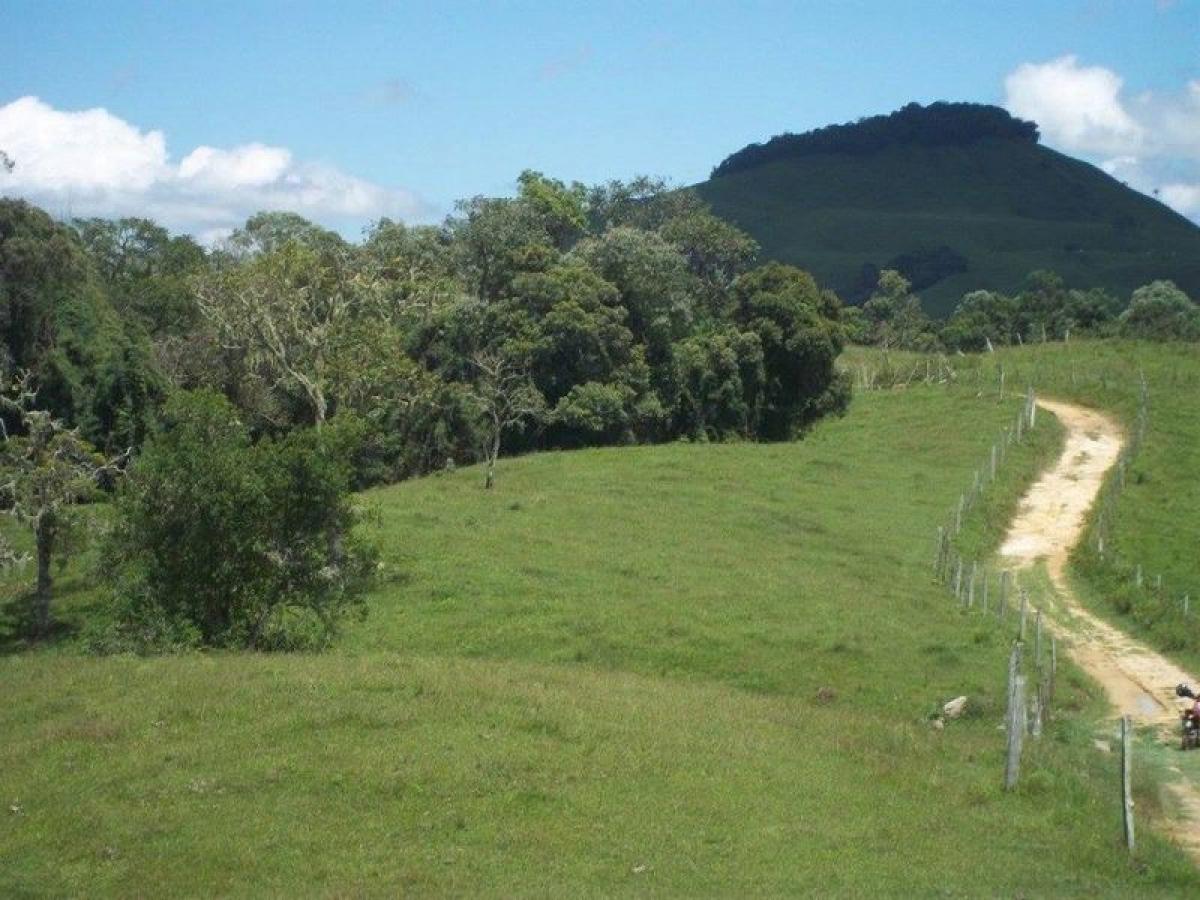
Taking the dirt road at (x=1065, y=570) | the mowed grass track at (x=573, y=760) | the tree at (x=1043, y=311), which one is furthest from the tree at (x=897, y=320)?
the mowed grass track at (x=573, y=760)

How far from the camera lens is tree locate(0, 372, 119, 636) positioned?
3456 centimetres

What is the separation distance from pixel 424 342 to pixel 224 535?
3566cm

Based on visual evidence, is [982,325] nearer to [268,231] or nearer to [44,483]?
[268,231]

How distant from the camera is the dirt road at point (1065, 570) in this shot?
1033 inches

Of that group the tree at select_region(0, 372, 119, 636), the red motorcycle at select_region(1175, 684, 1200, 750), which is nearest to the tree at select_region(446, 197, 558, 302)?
the tree at select_region(0, 372, 119, 636)

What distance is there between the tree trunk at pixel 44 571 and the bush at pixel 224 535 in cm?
772

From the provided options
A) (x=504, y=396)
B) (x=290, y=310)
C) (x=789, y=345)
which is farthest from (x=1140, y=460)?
(x=290, y=310)

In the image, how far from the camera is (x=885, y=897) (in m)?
14.6

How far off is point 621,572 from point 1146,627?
42.3ft

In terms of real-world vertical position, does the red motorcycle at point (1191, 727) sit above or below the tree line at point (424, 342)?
below

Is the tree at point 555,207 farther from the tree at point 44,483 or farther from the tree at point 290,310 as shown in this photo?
the tree at point 44,483

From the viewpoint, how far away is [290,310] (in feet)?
154

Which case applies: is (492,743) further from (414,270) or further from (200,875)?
(414,270)

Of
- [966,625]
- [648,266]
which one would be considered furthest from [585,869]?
[648,266]
